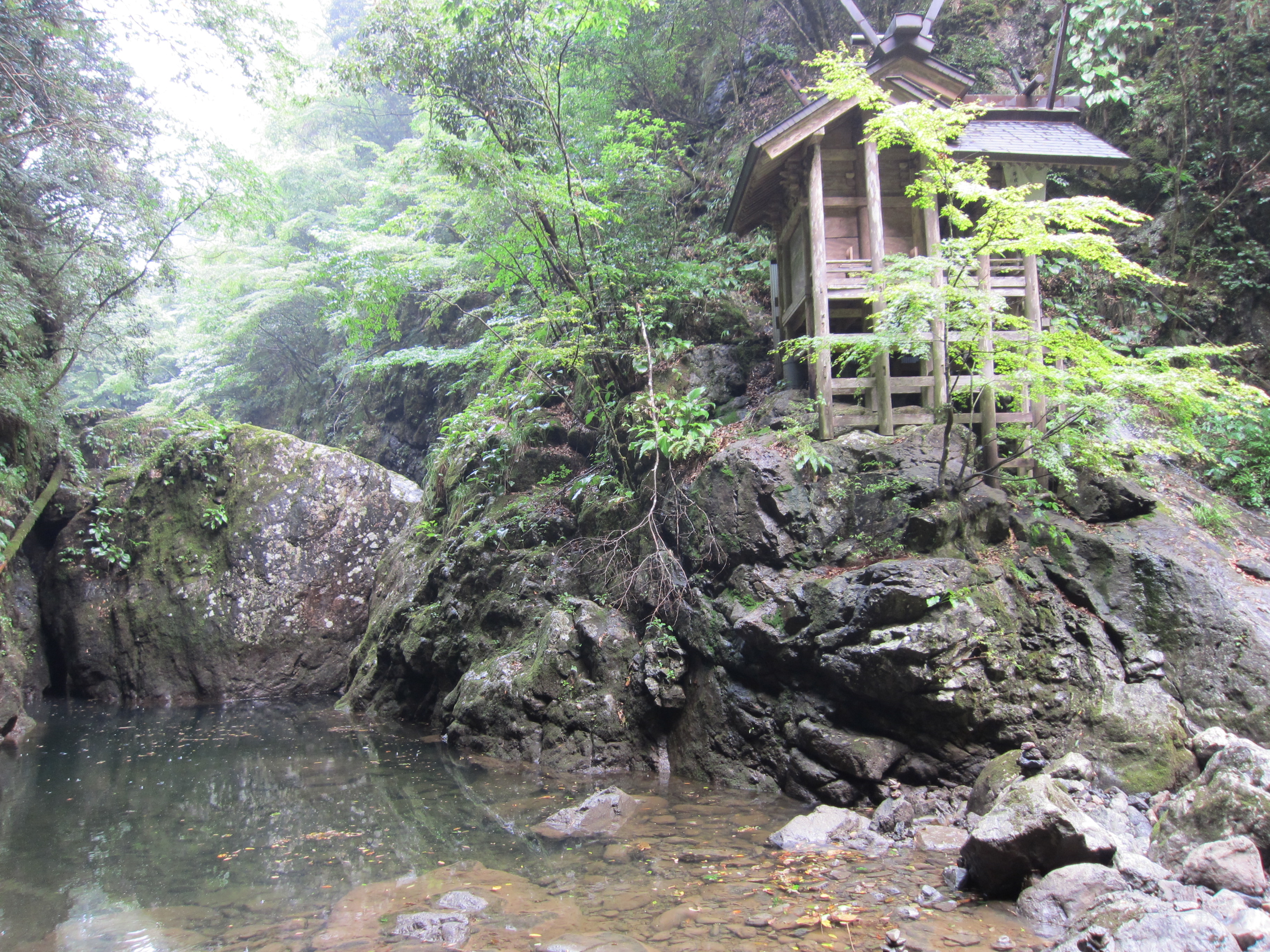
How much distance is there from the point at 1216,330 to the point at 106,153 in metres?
18.4

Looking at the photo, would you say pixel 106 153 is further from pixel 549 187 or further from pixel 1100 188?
pixel 1100 188

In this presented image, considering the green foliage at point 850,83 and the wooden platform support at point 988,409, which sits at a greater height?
the green foliage at point 850,83

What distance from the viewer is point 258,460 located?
45.8 ft

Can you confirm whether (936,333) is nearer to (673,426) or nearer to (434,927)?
(673,426)

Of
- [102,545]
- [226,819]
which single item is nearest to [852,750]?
[226,819]

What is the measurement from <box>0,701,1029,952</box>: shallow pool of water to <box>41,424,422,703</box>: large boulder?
14.3ft

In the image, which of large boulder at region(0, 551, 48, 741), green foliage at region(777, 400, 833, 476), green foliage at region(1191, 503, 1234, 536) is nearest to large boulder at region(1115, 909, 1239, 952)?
green foliage at region(777, 400, 833, 476)

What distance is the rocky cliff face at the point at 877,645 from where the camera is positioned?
6012 millimetres

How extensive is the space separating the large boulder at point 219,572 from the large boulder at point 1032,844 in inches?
462

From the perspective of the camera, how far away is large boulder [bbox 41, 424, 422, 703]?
1253 centimetres

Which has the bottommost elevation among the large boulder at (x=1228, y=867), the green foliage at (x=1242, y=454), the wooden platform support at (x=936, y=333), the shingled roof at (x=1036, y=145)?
the large boulder at (x=1228, y=867)

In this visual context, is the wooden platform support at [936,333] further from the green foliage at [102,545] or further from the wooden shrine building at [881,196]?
the green foliage at [102,545]

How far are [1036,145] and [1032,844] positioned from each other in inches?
310

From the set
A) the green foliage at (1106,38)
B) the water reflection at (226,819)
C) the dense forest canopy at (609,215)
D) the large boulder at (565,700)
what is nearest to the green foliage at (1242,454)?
the dense forest canopy at (609,215)
